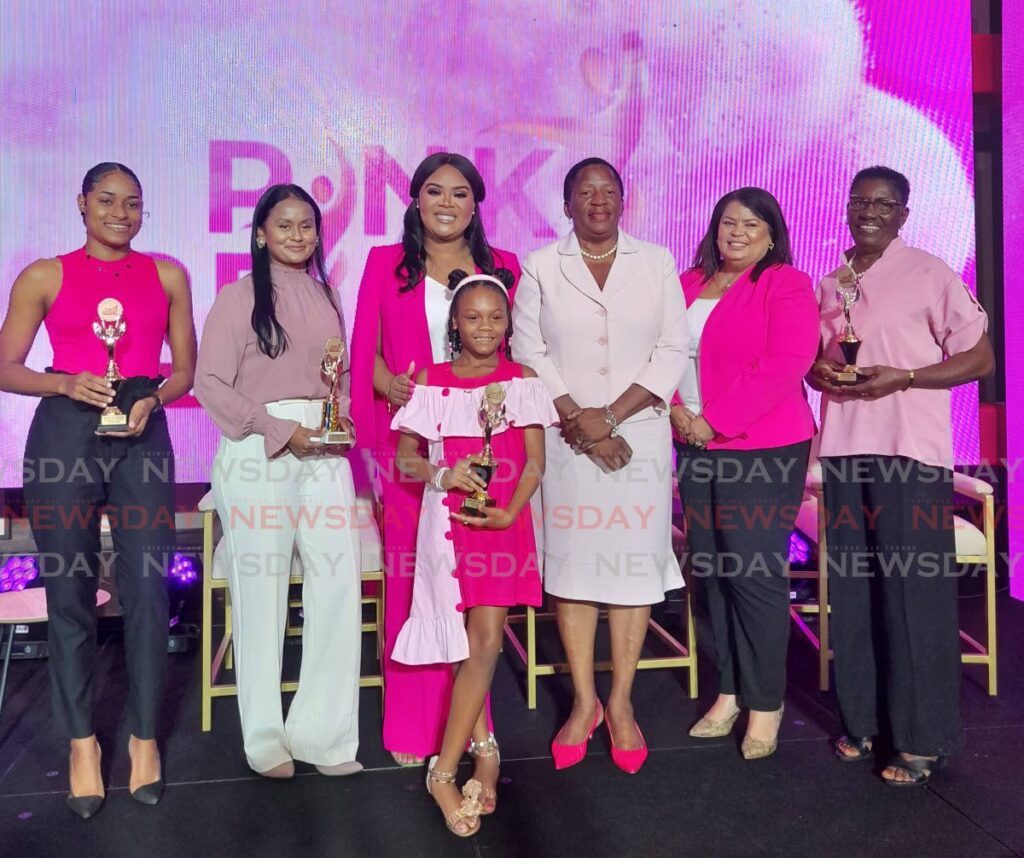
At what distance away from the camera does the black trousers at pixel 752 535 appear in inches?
120

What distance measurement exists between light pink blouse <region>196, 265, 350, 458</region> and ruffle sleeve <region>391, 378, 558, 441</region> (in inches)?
13.0

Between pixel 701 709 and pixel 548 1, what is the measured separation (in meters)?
3.22

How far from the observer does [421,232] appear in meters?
3.00

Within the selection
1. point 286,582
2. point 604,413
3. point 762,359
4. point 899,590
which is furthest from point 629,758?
point 762,359

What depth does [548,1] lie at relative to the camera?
14.9 ft

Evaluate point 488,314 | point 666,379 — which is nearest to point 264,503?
point 488,314

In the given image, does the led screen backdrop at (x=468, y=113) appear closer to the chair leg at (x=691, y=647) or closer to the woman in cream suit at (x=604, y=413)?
the woman in cream suit at (x=604, y=413)

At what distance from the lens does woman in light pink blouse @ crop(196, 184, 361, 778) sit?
281cm

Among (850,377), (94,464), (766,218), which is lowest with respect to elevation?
(94,464)

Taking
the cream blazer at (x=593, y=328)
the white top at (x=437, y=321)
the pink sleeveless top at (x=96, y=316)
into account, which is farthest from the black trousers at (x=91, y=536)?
the cream blazer at (x=593, y=328)

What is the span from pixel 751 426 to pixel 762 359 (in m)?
0.21

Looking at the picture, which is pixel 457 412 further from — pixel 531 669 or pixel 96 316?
pixel 531 669

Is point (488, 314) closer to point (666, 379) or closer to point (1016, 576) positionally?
point (666, 379)

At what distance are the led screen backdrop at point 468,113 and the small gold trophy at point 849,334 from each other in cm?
188
